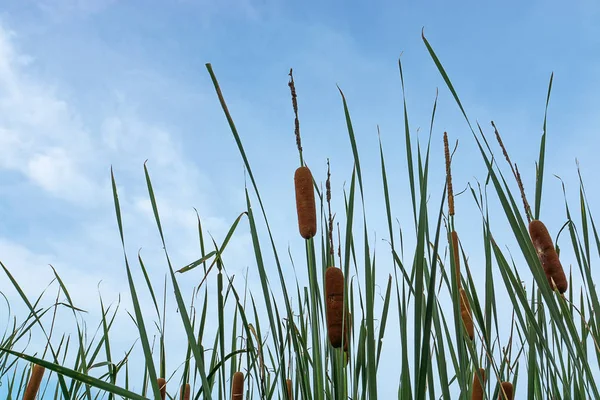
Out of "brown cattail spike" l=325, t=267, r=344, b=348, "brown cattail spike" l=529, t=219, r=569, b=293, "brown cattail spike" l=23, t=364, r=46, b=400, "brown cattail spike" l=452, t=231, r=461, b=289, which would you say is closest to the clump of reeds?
"brown cattail spike" l=529, t=219, r=569, b=293

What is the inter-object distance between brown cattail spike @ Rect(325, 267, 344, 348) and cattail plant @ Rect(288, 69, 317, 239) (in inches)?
7.9

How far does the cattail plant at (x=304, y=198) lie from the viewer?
158 centimetres

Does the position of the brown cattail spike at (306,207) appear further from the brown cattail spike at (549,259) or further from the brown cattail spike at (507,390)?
the brown cattail spike at (507,390)

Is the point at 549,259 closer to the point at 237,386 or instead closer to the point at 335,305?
the point at 335,305

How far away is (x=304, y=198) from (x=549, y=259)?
26.4 inches

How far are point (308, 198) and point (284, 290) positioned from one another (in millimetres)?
279

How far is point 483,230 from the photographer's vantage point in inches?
76.9

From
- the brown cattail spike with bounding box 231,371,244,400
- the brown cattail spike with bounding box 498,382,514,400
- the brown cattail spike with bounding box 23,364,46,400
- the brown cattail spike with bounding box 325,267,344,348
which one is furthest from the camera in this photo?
the brown cattail spike with bounding box 23,364,46,400

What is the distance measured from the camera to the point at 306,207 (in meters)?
1.58

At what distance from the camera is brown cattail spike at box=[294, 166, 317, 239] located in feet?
5.17

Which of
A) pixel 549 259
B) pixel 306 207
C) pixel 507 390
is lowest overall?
pixel 507 390

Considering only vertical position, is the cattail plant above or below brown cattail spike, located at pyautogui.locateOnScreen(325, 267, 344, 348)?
above

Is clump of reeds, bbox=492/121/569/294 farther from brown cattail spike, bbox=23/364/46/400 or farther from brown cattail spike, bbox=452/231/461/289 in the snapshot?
brown cattail spike, bbox=23/364/46/400

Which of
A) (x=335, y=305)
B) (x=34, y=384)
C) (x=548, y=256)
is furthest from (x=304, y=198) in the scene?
(x=34, y=384)
